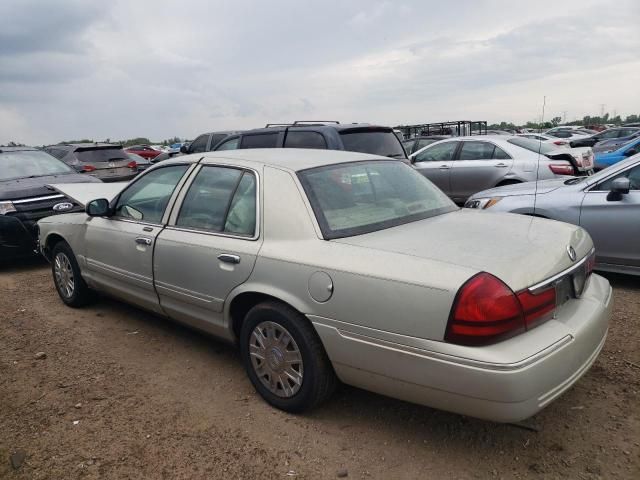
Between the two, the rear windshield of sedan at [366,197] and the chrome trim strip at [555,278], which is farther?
the rear windshield of sedan at [366,197]

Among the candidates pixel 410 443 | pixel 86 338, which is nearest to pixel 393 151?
pixel 86 338

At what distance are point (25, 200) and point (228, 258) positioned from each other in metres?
4.95

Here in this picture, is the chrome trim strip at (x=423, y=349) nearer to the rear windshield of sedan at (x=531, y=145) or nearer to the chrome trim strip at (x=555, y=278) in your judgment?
the chrome trim strip at (x=555, y=278)

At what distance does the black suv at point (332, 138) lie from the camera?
678cm

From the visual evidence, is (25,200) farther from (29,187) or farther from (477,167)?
(477,167)

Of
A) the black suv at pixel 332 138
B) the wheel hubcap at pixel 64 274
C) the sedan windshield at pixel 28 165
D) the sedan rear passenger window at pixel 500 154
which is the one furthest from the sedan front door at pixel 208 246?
the sedan rear passenger window at pixel 500 154

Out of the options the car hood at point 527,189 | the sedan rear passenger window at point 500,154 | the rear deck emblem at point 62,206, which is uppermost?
the rear deck emblem at point 62,206

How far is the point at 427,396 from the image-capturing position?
2.46 m

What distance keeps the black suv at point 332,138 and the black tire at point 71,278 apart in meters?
3.26

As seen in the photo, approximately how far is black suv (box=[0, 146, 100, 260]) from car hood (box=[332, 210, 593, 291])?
203 inches

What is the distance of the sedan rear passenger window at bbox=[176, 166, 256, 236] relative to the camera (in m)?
3.30

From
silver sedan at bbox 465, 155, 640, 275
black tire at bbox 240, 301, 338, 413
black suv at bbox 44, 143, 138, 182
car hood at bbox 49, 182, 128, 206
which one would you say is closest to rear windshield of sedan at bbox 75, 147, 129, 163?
black suv at bbox 44, 143, 138, 182

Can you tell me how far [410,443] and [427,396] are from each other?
1.55 feet

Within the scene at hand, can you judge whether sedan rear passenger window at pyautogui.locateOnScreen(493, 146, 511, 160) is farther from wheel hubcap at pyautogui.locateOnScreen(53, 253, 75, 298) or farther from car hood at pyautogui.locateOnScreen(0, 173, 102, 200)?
wheel hubcap at pyautogui.locateOnScreen(53, 253, 75, 298)
